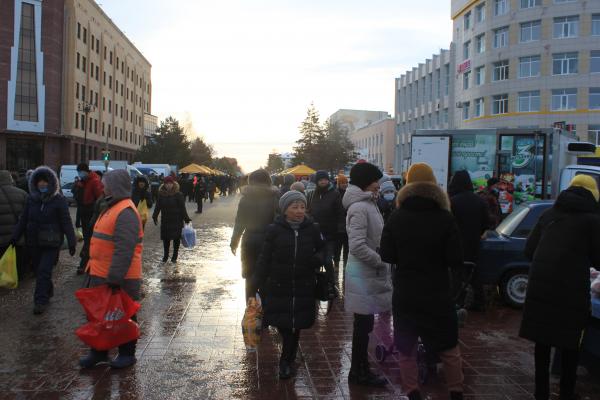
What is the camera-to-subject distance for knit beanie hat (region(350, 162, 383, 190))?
4879 mm

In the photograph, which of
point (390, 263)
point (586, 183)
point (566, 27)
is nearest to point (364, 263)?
point (390, 263)

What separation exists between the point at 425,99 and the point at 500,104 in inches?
639

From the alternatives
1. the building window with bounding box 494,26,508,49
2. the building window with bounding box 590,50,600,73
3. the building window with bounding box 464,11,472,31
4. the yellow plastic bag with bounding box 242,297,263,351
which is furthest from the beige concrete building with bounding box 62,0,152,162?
the yellow plastic bag with bounding box 242,297,263,351

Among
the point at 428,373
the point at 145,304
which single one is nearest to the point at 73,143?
the point at 145,304

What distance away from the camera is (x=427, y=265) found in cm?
388

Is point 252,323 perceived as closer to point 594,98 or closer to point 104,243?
point 104,243

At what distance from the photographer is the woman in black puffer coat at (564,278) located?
4113 mm

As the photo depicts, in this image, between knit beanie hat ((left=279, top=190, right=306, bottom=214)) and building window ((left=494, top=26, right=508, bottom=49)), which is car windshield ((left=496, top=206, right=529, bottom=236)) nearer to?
knit beanie hat ((left=279, top=190, right=306, bottom=214))

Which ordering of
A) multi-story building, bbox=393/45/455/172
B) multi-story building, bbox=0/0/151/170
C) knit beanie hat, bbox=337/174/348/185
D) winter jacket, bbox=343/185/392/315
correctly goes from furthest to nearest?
multi-story building, bbox=393/45/455/172
multi-story building, bbox=0/0/151/170
knit beanie hat, bbox=337/174/348/185
winter jacket, bbox=343/185/392/315

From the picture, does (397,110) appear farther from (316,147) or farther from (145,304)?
(145,304)

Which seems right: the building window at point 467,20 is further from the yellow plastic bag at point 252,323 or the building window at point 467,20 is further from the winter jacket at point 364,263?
the yellow plastic bag at point 252,323

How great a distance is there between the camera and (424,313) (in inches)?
153

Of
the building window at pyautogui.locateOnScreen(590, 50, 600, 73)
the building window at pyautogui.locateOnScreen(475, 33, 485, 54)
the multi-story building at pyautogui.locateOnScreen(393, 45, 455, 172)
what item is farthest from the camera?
the multi-story building at pyautogui.locateOnScreen(393, 45, 455, 172)

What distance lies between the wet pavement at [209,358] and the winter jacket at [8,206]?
0.88 metres
